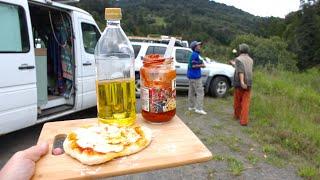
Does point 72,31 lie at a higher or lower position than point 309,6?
lower

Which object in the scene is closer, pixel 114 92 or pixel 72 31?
pixel 114 92

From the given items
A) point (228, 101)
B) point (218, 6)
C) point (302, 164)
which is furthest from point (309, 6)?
point (302, 164)

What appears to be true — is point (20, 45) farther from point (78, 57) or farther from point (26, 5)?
point (78, 57)

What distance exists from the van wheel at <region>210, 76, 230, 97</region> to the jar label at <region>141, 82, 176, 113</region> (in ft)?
32.5

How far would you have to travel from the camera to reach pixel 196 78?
347 inches

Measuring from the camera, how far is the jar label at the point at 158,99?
5.78 ft

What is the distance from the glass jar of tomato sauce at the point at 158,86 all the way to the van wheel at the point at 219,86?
32.5 ft

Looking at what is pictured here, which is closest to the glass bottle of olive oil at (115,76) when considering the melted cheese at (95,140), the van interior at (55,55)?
the melted cheese at (95,140)

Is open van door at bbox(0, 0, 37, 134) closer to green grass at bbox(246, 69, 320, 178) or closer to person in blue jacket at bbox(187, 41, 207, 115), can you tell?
green grass at bbox(246, 69, 320, 178)

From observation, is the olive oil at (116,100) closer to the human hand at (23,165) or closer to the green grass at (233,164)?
the human hand at (23,165)

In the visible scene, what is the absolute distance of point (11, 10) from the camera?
17.1 feet

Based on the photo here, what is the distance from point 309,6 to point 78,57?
69.2m

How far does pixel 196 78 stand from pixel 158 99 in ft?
23.2

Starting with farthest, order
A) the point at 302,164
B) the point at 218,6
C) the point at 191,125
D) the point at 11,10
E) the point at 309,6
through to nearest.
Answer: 1. the point at 218,6
2. the point at 309,6
3. the point at 191,125
4. the point at 302,164
5. the point at 11,10
